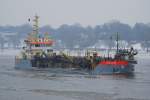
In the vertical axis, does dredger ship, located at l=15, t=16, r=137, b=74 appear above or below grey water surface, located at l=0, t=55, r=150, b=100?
above

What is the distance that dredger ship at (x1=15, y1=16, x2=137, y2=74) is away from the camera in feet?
209

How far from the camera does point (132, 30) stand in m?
199

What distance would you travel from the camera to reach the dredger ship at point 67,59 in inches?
2512

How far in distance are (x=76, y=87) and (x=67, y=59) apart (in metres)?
20.8

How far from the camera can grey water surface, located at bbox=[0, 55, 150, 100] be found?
4344cm

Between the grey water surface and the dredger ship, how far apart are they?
1.79m

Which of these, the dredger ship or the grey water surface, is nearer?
the grey water surface

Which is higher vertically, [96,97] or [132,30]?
[132,30]

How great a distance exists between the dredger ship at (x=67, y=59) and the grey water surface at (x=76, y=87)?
5.87 feet

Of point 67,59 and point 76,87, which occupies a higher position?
point 67,59

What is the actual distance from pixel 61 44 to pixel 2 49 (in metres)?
25.9

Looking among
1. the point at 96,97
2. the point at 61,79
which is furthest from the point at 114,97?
the point at 61,79

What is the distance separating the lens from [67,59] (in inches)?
2793

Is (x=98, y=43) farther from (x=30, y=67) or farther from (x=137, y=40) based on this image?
(x=30, y=67)
